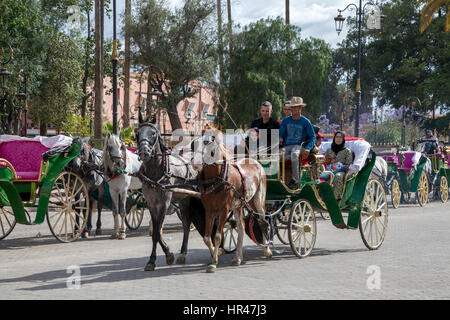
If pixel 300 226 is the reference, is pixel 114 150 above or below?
above

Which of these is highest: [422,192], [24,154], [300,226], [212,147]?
[212,147]

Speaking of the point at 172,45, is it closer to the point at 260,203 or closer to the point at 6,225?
the point at 6,225

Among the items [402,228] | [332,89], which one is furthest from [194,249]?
[332,89]

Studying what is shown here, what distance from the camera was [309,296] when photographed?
6.85 m

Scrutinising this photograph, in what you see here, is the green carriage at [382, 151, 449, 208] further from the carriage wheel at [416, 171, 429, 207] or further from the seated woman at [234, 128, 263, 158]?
the seated woman at [234, 128, 263, 158]

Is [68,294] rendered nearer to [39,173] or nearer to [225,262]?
[225,262]

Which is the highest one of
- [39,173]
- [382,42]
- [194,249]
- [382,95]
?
[382,42]

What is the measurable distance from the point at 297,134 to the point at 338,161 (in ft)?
4.48

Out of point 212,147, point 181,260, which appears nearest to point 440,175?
point 181,260

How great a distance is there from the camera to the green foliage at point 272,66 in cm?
4128

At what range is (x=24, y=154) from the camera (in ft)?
39.9

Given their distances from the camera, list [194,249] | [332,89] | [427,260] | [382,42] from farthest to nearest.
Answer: [332,89]
[382,42]
[194,249]
[427,260]

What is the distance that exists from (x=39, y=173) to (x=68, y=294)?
16.4 ft

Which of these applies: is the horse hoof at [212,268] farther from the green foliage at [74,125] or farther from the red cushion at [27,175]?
the green foliage at [74,125]
